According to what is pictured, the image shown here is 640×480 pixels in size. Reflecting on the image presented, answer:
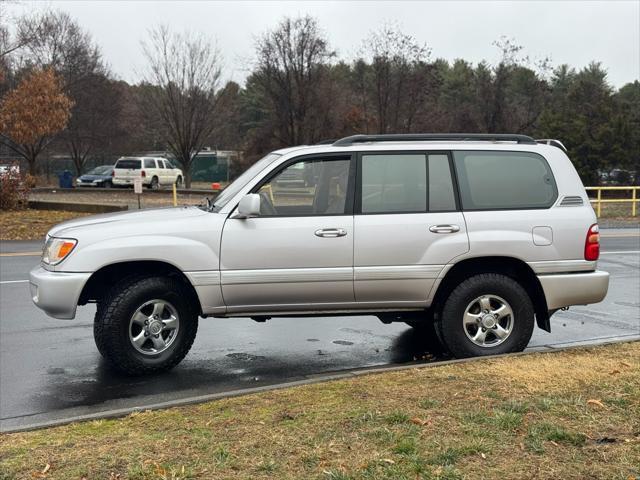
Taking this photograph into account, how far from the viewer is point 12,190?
21906 millimetres

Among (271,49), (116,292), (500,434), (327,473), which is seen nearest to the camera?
(327,473)

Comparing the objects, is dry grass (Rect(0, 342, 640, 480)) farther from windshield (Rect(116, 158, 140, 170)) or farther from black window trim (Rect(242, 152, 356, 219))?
windshield (Rect(116, 158, 140, 170))

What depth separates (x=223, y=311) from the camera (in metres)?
6.21

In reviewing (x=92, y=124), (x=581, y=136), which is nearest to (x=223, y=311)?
(x=581, y=136)

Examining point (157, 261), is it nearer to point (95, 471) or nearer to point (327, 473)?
point (95, 471)

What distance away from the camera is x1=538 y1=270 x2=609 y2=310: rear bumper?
6410 mm

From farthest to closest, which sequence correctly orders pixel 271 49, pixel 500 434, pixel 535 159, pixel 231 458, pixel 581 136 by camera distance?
→ 1. pixel 581 136
2. pixel 271 49
3. pixel 535 159
4. pixel 500 434
5. pixel 231 458

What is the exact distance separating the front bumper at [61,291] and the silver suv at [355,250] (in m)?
0.01

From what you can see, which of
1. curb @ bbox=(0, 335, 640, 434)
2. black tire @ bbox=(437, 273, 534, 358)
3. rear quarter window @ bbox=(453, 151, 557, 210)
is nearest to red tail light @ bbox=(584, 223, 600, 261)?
rear quarter window @ bbox=(453, 151, 557, 210)

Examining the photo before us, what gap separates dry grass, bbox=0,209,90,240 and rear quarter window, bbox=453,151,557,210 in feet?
46.2

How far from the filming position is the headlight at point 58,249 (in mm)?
5965

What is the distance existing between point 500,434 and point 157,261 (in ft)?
10.4

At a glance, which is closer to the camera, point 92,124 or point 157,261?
point 157,261

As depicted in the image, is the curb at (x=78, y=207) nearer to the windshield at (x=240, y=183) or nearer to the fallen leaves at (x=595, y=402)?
the windshield at (x=240, y=183)
